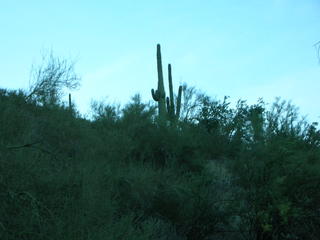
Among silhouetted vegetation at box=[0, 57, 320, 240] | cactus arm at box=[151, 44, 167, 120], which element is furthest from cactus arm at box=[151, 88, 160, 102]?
silhouetted vegetation at box=[0, 57, 320, 240]

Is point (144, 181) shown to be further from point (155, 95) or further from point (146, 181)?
point (155, 95)

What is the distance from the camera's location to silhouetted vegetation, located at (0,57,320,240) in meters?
7.16

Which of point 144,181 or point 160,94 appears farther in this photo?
point 160,94

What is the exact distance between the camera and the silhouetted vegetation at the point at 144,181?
716 cm

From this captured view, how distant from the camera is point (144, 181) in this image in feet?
37.0

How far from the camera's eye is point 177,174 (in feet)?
41.7

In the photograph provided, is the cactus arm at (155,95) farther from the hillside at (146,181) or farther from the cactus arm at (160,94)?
the hillside at (146,181)

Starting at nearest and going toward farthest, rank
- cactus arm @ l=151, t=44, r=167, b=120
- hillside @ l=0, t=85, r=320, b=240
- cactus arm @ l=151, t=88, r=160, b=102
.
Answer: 1. hillside @ l=0, t=85, r=320, b=240
2. cactus arm @ l=151, t=44, r=167, b=120
3. cactus arm @ l=151, t=88, r=160, b=102

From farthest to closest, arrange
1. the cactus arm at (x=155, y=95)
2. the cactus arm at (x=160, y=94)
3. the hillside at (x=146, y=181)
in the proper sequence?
1. the cactus arm at (x=155, y=95)
2. the cactus arm at (x=160, y=94)
3. the hillside at (x=146, y=181)

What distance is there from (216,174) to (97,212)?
634cm

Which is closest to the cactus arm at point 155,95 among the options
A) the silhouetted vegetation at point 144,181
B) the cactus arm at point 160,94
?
the cactus arm at point 160,94

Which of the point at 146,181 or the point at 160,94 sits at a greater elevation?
the point at 160,94

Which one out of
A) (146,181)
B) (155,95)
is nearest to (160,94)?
(155,95)

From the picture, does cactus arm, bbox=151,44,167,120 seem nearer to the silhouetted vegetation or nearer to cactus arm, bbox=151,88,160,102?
cactus arm, bbox=151,88,160,102
